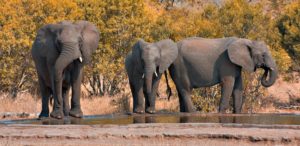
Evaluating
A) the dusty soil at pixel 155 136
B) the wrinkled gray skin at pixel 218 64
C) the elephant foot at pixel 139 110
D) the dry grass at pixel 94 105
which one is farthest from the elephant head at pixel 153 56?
the dusty soil at pixel 155 136

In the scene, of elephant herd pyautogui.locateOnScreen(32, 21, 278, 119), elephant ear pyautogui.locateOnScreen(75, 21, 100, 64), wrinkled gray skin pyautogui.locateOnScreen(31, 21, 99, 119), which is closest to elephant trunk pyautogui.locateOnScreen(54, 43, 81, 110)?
wrinkled gray skin pyautogui.locateOnScreen(31, 21, 99, 119)

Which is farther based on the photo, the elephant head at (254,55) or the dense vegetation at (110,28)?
the dense vegetation at (110,28)

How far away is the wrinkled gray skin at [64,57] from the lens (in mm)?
16719

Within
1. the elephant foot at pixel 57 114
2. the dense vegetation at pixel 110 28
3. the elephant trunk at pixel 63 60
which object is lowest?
the elephant foot at pixel 57 114

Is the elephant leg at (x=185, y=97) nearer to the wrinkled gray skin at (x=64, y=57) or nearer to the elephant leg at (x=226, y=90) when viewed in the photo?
the elephant leg at (x=226, y=90)

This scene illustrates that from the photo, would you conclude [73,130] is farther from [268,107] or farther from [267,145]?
[268,107]

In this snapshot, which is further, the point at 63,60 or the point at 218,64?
the point at 218,64

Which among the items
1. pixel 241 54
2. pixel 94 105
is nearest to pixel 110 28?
pixel 94 105

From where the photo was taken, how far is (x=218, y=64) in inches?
859

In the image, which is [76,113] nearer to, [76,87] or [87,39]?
[76,87]

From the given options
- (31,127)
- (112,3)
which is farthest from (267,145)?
(112,3)

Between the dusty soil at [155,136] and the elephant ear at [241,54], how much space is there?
7.90 m

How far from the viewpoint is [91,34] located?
58.2ft

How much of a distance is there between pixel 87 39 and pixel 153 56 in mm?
4203
